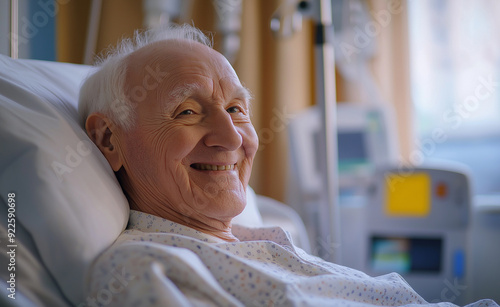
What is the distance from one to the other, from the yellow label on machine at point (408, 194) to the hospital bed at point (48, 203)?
1.50m

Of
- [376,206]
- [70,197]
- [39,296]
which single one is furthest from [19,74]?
[376,206]

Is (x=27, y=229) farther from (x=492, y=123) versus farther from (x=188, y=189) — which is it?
(x=492, y=123)

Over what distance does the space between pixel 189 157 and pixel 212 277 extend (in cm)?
32

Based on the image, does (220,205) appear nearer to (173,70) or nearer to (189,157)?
(189,157)

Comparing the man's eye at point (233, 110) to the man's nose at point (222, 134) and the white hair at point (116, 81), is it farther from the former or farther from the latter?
the white hair at point (116, 81)

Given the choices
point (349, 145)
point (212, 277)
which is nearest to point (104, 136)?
point (212, 277)

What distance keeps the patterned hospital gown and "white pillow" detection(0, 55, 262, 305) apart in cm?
4

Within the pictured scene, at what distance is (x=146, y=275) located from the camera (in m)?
0.76

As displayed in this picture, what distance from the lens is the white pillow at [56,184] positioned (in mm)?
887

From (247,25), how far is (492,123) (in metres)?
1.62

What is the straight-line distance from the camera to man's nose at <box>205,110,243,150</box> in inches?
43.4

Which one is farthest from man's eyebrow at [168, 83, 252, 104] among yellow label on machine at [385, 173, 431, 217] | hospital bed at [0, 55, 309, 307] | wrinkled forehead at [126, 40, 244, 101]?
yellow label on machine at [385, 173, 431, 217]

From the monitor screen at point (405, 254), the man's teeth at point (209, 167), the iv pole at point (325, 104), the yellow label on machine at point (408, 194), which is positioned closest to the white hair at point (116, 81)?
the man's teeth at point (209, 167)

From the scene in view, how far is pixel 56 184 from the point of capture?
36.5 inches
